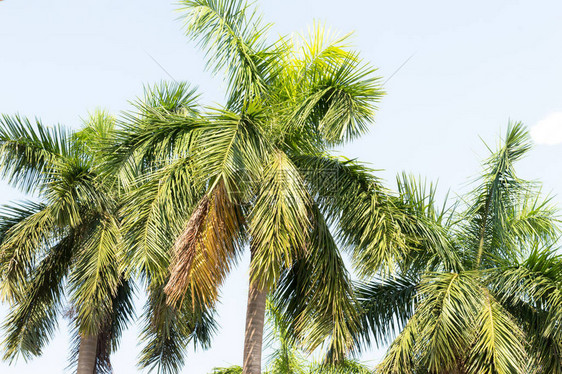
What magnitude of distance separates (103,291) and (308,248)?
15.2ft

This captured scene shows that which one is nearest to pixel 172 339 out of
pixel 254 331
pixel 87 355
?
pixel 87 355

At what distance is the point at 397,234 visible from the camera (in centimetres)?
1142

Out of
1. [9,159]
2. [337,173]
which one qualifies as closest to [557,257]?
[337,173]

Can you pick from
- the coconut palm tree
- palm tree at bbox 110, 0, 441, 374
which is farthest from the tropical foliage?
palm tree at bbox 110, 0, 441, 374

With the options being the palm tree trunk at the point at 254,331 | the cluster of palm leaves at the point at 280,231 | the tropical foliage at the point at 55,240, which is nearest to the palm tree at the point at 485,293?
the cluster of palm leaves at the point at 280,231

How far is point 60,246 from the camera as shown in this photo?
15789 mm

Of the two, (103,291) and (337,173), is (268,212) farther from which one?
(103,291)

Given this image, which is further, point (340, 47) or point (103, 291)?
point (103, 291)

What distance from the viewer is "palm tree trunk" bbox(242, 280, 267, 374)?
1104 cm

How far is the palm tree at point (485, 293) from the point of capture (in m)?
12.1

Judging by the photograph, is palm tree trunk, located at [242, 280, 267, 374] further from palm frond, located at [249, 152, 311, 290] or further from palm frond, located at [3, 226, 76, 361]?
palm frond, located at [3, 226, 76, 361]

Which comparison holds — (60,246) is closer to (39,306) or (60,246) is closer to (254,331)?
(39,306)

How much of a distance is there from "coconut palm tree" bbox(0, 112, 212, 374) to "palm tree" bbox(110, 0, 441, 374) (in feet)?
8.21

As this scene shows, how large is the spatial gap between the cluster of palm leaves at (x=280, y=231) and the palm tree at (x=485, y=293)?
0.03m
